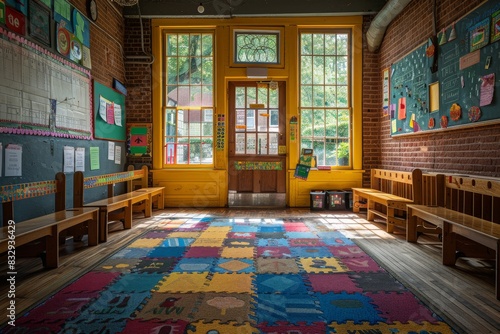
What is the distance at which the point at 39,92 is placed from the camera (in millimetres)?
4176

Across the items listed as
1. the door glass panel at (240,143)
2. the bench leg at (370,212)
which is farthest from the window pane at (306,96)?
the bench leg at (370,212)

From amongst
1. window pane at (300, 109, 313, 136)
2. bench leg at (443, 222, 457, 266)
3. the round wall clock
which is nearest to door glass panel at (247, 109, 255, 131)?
window pane at (300, 109, 313, 136)

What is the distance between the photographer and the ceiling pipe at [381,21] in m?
5.77

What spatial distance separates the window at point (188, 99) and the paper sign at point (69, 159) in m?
2.48

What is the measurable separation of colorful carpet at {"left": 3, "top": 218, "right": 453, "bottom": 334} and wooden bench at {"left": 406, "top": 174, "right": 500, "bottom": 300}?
2.34ft

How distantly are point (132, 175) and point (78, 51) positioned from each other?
2.17 metres

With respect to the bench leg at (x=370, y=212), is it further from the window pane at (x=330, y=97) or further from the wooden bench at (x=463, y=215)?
the window pane at (x=330, y=97)

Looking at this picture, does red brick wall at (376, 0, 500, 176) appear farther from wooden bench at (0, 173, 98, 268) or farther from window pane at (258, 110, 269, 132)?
wooden bench at (0, 173, 98, 268)

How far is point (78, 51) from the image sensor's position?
5176mm

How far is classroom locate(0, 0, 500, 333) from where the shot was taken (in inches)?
102

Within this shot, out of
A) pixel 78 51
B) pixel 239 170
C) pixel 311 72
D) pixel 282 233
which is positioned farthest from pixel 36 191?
pixel 311 72

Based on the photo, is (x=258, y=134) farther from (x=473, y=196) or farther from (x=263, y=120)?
(x=473, y=196)

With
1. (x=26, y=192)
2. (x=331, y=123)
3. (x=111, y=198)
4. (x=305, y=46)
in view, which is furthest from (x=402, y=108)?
(x=26, y=192)

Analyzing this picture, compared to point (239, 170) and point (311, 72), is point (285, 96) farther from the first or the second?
point (239, 170)
